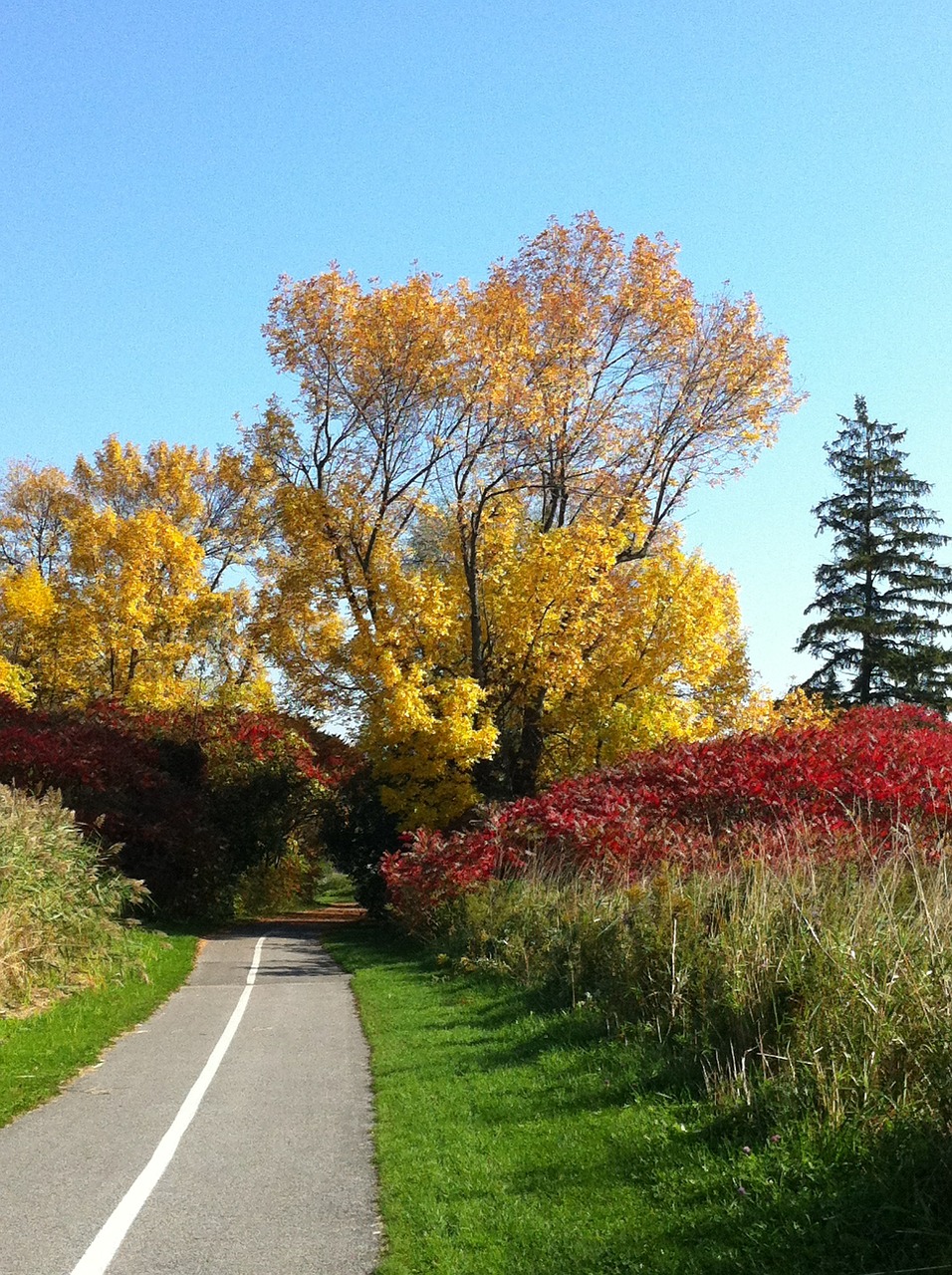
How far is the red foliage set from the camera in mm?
14867

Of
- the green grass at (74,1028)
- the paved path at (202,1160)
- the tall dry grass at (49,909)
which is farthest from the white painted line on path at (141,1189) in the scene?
the tall dry grass at (49,909)

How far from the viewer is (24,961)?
519 inches

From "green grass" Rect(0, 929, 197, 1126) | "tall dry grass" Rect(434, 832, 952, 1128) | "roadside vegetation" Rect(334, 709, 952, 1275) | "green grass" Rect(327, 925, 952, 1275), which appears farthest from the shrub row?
"green grass" Rect(327, 925, 952, 1275)

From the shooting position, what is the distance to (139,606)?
33.9m

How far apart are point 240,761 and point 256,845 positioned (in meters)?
2.74

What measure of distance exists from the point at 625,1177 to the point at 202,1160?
2.87 meters

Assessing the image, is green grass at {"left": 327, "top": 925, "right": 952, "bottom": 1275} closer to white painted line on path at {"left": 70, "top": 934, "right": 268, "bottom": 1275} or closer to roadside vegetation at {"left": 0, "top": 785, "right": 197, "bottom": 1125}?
white painted line on path at {"left": 70, "top": 934, "right": 268, "bottom": 1275}

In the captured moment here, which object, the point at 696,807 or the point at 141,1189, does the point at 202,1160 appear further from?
the point at 696,807

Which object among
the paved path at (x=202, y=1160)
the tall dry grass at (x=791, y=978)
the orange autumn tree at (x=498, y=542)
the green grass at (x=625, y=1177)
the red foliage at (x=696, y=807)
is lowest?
the paved path at (x=202, y=1160)

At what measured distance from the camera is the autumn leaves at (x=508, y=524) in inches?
960

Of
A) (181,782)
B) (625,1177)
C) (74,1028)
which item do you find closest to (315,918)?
(181,782)

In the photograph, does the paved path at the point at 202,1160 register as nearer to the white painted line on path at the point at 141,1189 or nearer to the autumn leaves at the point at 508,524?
the white painted line on path at the point at 141,1189

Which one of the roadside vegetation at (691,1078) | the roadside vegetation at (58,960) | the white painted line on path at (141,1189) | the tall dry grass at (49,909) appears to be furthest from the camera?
the tall dry grass at (49,909)

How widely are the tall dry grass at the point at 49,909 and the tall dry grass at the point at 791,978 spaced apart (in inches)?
235
